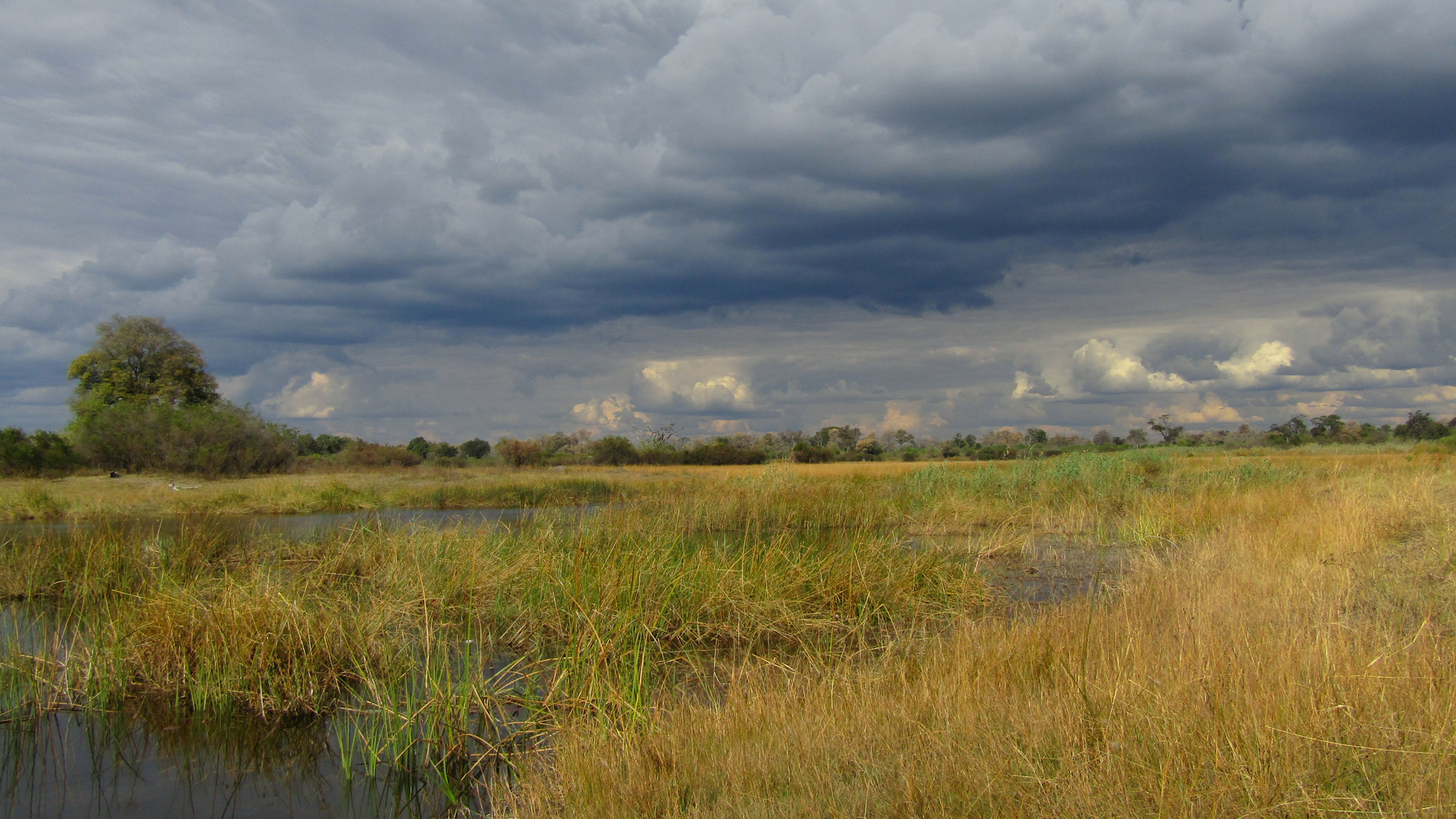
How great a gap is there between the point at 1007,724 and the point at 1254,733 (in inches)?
43.7

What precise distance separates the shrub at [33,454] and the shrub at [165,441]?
31.9 inches

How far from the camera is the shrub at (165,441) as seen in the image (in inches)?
1484

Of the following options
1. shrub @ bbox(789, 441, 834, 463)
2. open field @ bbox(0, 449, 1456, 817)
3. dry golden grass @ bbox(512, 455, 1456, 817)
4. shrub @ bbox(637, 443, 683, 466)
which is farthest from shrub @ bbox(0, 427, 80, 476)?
shrub @ bbox(789, 441, 834, 463)

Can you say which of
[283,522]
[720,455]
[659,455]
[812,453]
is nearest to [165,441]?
[283,522]

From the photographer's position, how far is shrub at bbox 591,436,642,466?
61.7 m

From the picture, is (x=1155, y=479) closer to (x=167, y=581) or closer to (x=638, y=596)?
(x=638, y=596)

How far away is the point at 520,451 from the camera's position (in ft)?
173

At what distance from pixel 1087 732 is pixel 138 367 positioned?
196ft

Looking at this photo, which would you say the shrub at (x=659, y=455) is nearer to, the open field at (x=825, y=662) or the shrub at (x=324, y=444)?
the shrub at (x=324, y=444)

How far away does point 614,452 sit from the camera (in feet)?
205

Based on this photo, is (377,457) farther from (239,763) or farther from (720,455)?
(239,763)

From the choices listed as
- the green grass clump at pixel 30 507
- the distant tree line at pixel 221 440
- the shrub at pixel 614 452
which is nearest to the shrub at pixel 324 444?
the distant tree line at pixel 221 440

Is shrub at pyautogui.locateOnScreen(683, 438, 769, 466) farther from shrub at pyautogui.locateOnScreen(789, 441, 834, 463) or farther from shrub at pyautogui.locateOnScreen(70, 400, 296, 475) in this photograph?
shrub at pyautogui.locateOnScreen(70, 400, 296, 475)

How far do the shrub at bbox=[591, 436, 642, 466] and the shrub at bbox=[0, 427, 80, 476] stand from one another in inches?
1256
